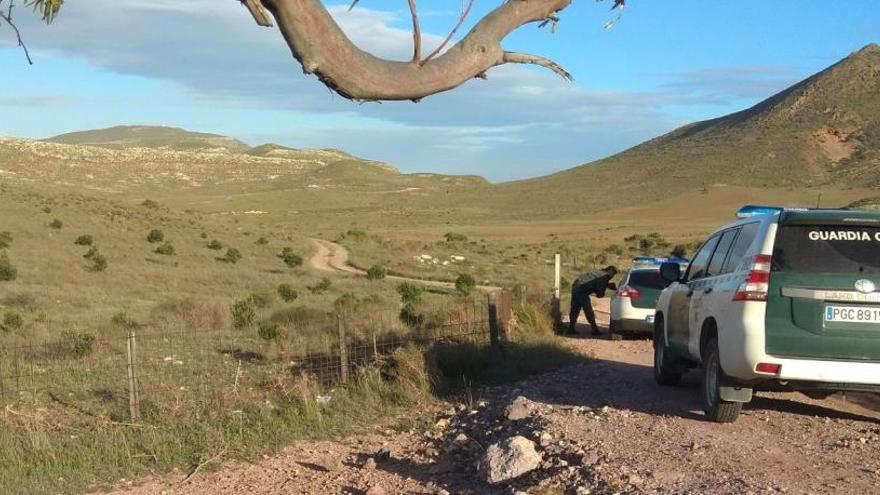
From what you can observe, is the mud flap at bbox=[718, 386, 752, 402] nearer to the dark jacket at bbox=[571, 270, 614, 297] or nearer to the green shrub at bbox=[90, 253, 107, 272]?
the dark jacket at bbox=[571, 270, 614, 297]

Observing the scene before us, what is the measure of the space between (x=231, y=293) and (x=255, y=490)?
2476 centimetres

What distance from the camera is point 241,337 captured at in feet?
66.1

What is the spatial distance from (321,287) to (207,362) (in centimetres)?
1738

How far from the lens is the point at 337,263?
47.5m

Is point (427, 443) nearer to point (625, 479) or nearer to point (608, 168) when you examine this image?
point (625, 479)

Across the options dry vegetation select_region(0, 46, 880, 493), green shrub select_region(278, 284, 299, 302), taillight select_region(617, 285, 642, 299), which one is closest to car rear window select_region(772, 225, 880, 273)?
dry vegetation select_region(0, 46, 880, 493)

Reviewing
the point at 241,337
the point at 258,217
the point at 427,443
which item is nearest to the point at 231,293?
the point at 241,337

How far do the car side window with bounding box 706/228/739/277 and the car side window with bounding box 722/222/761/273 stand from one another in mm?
164

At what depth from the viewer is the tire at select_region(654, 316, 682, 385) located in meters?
11.6

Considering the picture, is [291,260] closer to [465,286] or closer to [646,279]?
[465,286]

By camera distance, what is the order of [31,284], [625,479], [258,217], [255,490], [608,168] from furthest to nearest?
[608,168] < [258,217] < [31,284] < [255,490] < [625,479]

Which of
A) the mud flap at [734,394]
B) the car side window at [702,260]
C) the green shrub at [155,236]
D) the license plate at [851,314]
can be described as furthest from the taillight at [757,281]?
the green shrub at [155,236]

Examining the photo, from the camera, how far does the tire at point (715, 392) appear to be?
902cm

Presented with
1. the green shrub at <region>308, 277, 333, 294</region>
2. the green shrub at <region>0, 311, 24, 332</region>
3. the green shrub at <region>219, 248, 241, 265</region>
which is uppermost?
the green shrub at <region>0, 311, 24, 332</region>
